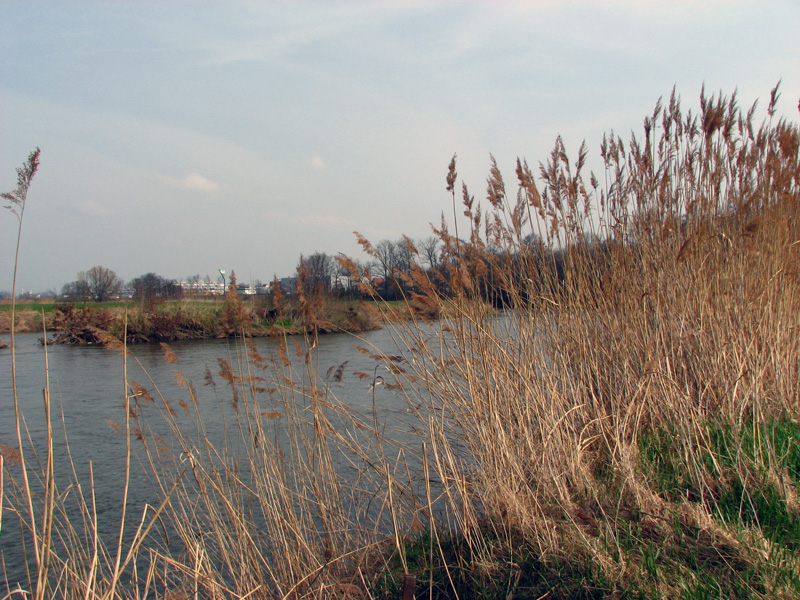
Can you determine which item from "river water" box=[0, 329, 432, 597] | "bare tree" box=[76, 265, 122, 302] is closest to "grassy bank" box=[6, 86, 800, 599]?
"river water" box=[0, 329, 432, 597]

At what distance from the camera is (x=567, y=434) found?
2994 mm

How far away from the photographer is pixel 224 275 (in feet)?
10.4

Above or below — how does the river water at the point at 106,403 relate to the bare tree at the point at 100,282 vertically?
below

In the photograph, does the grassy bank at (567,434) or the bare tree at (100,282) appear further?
the bare tree at (100,282)

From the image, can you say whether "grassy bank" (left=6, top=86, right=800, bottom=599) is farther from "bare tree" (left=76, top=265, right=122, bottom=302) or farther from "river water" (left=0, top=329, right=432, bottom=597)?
"bare tree" (left=76, top=265, right=122, bottom=302)

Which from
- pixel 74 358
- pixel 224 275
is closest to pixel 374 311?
pixel 224 275

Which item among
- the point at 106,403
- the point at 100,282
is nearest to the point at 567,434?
the point at 100,282

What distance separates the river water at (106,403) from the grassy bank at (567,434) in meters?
0.30

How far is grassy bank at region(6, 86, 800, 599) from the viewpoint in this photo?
2.28m

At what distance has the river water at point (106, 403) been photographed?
411cm

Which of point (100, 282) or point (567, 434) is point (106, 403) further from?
point (567, 434)

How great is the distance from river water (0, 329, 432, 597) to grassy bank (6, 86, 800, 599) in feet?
0.98

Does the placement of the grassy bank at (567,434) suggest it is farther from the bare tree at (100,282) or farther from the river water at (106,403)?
the bare tree at (100,282)

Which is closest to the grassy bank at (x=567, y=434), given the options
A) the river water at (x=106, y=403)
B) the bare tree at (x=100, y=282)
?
the river water at (x=106, y=403)
